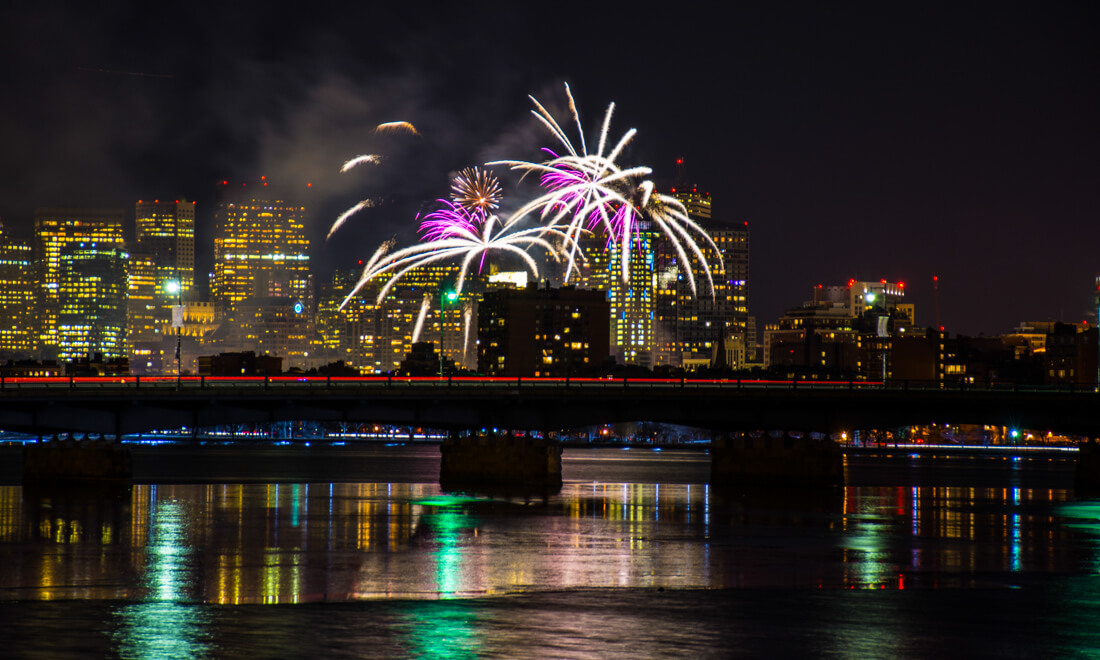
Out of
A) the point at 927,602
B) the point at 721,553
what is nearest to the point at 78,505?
the point at 721,553

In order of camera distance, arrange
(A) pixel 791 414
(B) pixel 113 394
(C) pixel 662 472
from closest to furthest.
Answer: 1. (B) pixel 113 394
2. (A) pixel 791 414
3. (C) pixel 662 472

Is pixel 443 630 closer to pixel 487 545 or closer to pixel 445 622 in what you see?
pixel 445 622

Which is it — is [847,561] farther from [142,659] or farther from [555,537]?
[142,659]

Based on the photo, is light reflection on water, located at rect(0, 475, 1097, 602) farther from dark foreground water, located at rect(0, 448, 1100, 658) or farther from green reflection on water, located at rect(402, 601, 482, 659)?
green reflection on water, located at rect(402, 601, 482, 659)

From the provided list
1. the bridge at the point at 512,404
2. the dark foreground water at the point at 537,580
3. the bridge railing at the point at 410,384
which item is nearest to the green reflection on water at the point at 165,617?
the dark foreground water at the point at 537,580

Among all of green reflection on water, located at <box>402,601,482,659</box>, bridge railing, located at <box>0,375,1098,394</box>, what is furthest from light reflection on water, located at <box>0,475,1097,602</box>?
bridge railing, located at <box>0,375,1098,394</box>

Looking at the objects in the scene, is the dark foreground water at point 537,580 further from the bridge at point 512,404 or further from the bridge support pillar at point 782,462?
the bridge support pillar at point 782,462

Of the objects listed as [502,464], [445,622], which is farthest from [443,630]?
[502,464]
